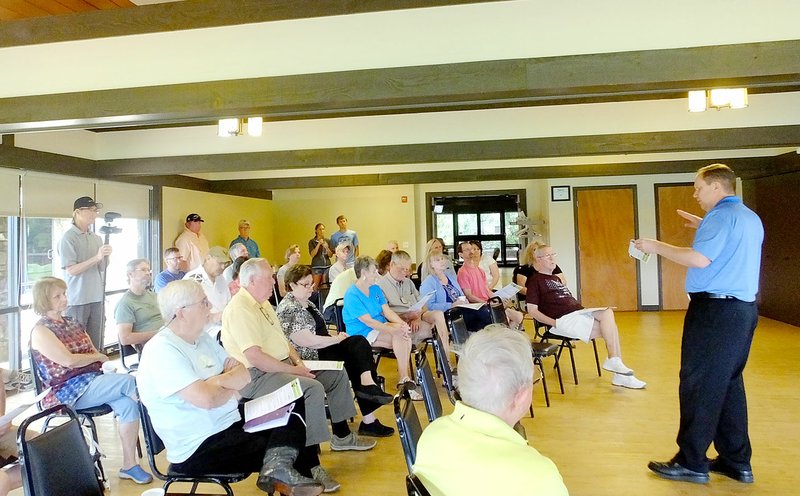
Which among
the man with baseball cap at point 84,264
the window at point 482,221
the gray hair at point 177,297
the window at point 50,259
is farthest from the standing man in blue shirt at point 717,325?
the window at point 482,221

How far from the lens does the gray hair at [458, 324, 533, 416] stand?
1.35 metres

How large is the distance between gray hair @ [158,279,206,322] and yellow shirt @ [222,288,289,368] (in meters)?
0.52

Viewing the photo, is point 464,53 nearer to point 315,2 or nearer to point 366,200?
point 315,2

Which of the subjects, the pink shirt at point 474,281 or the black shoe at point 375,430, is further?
the pink shirt at point 474,281

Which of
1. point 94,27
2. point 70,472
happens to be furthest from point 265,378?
point 94,27

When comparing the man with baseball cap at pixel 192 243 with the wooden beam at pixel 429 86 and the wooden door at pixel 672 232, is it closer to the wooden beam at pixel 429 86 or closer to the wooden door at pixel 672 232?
the wooden beam at pixel 429 86

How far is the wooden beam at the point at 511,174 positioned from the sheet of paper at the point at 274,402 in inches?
234

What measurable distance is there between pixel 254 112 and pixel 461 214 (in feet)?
22.7

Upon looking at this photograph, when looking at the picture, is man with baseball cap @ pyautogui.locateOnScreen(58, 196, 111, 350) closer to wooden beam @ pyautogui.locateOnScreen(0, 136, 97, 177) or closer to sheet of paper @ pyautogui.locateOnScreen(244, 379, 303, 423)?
wooden beam @ pyautogui.locateOnScreen(0, 136, 97, 177)

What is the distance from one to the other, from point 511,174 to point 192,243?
14.5 ft

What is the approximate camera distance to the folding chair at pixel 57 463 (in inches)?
60.1

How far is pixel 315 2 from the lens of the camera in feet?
9.74

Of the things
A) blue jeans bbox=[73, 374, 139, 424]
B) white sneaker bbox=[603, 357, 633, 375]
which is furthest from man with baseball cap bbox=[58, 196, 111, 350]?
white sneaker bbox=[603, 357, 633, 375]

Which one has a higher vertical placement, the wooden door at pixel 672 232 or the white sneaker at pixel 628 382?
the wooden door at pixel 672 232
